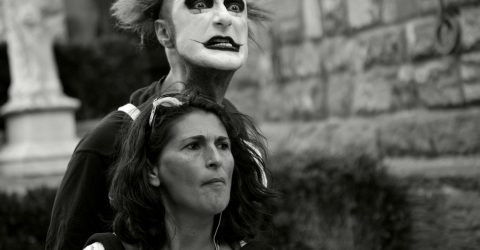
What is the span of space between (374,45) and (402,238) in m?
1.62

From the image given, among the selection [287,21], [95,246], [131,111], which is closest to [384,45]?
[287,21]

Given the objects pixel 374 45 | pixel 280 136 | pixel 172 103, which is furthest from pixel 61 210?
pixel 280 136

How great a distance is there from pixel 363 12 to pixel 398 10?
0.48m

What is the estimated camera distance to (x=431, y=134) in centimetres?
616

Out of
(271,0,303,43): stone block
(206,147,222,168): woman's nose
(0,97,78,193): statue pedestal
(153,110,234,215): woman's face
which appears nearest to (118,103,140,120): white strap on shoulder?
(153,110,234,215): woman's face

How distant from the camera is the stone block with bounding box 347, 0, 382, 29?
687 centimetres

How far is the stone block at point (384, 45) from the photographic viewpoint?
6.57 m

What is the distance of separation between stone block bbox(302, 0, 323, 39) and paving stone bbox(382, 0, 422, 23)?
3.09ft

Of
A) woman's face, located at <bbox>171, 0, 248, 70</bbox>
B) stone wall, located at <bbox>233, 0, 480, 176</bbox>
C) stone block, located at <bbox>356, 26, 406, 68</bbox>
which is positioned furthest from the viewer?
stone block, located at <bbox>356, 26, 406, 68</bbox>

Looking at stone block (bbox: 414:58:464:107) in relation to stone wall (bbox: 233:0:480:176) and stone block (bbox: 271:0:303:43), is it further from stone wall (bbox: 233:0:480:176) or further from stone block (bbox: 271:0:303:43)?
stone block (bbox: 271:0:303:43)

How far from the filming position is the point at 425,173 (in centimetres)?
609

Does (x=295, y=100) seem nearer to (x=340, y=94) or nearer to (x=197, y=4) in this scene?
(x=340, y=94)

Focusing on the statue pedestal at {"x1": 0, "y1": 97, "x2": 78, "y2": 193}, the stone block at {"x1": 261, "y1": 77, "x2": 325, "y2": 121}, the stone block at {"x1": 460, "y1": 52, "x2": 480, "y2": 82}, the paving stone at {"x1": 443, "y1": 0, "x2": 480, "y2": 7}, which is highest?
the paving stone at {"x1": 443, "y1": 0, "x2": 480, "y2": 7}

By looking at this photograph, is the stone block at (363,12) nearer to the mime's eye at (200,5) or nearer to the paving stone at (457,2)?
the paving stone at (457,2)
